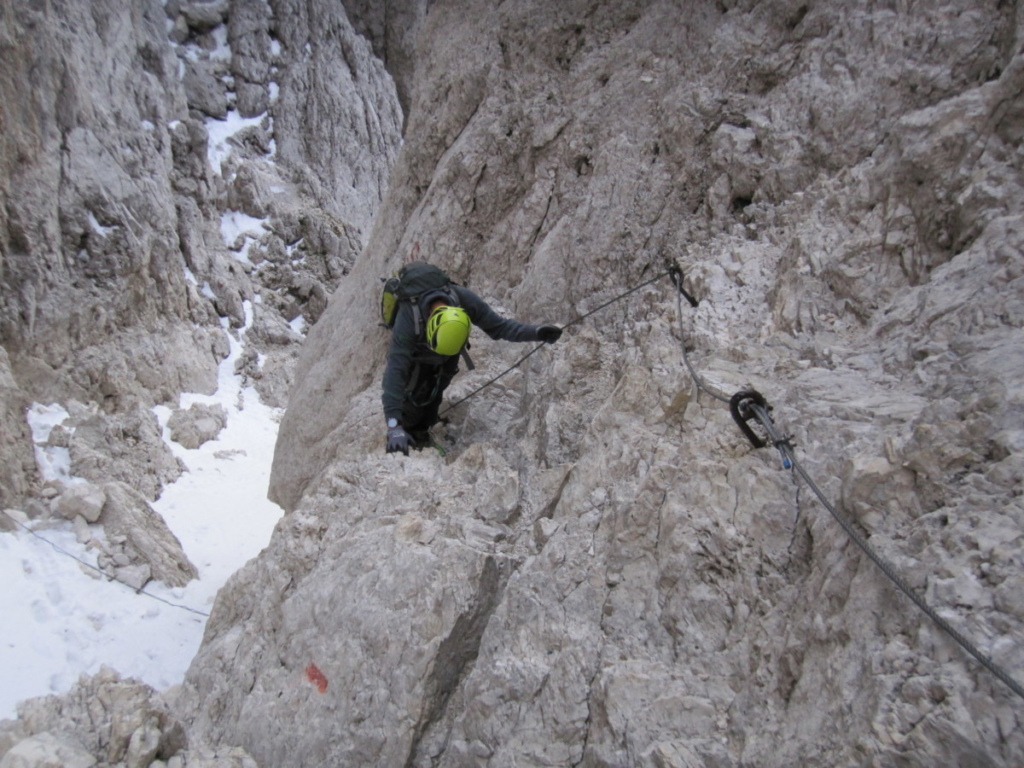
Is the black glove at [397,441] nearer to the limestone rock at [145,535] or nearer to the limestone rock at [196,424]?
the limestone rock at [145,535]

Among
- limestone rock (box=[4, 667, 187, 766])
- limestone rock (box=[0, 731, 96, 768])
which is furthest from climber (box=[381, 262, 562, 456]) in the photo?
limestone rock (box=[0, 731, 96, 768])

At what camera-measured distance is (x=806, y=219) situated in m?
3.69

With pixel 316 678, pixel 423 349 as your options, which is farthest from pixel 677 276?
pixel 316 678

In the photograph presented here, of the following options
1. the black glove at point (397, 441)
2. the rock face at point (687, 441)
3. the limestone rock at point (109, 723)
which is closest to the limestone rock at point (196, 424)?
the rock face at point (687, 441)

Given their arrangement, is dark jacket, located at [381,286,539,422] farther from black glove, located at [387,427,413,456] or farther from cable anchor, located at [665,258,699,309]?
cable anchor, located at [665,258,699,309]

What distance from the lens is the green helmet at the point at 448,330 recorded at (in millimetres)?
4340

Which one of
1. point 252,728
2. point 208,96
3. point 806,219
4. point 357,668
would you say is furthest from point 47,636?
point 208,96

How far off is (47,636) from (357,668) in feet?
26.9

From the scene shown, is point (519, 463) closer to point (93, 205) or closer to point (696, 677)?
point (696, 677)

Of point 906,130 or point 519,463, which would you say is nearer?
point 906,130

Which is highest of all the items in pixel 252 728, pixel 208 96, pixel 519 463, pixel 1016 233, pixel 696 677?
pixel 208 96

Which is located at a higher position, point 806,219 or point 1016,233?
point 806,219

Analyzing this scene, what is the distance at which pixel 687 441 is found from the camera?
123 inches

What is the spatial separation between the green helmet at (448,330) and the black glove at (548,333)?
54 centimetres
